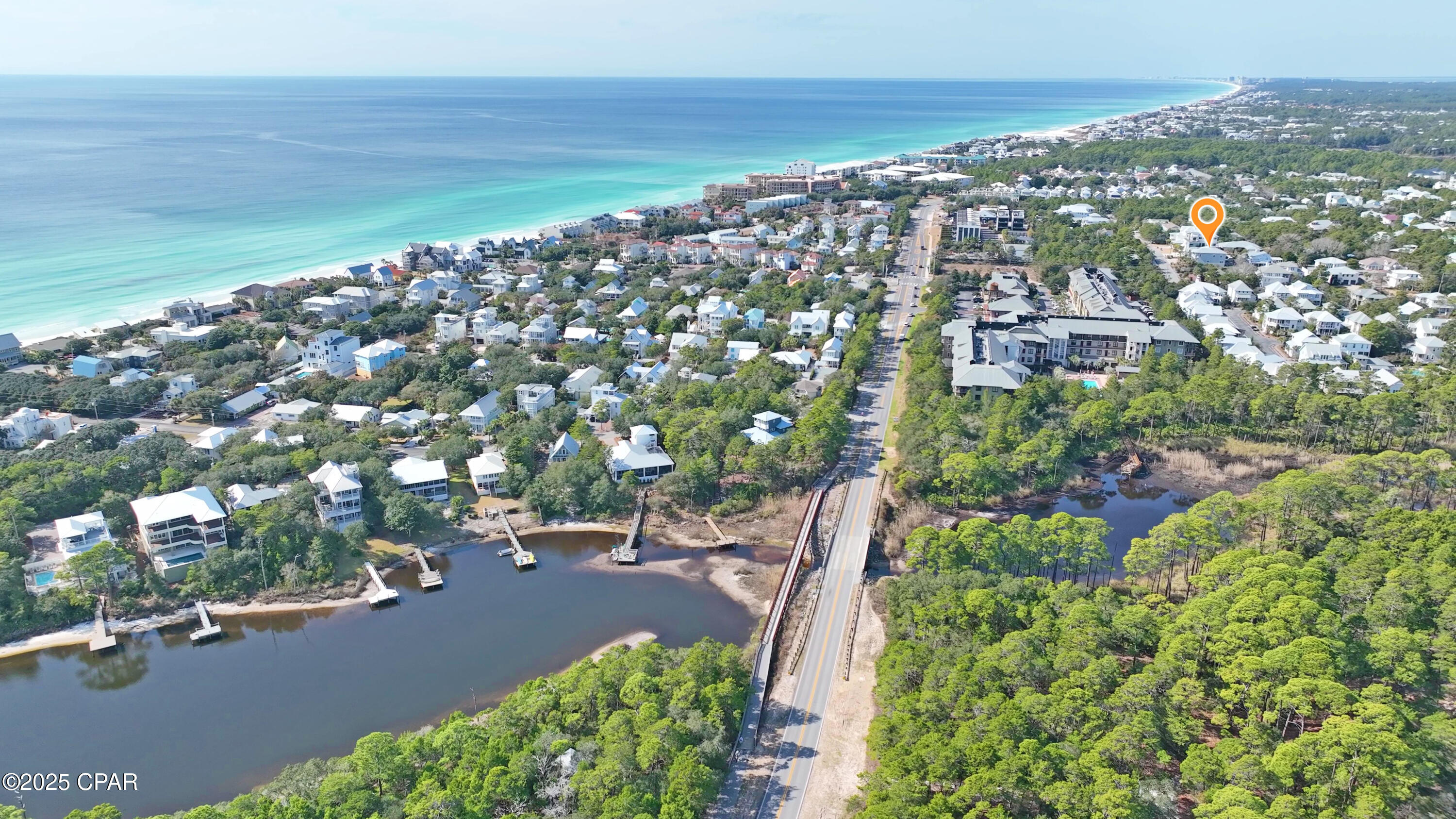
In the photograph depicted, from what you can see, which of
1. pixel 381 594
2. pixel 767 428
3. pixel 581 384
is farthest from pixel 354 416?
pixel 767 428

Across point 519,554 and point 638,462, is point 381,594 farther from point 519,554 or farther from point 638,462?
point 638,462

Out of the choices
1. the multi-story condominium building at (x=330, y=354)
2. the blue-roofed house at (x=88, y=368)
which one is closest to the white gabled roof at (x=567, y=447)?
the multi-story condominium building at (x=330, y=354)

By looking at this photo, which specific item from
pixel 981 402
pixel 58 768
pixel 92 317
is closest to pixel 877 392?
pixel 981 402

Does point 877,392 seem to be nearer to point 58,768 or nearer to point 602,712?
point 602,712

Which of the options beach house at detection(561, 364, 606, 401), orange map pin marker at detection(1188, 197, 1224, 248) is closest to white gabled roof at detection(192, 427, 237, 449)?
beach house at detection(561, 364, 606, 401)

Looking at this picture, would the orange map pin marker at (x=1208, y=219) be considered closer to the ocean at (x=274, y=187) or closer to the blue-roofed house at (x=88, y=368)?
the ocean at (x=274, y=187)

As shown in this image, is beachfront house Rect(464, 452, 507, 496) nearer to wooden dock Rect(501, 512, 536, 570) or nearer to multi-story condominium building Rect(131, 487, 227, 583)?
wooden dock Rect(501, 512, 536, 570)
